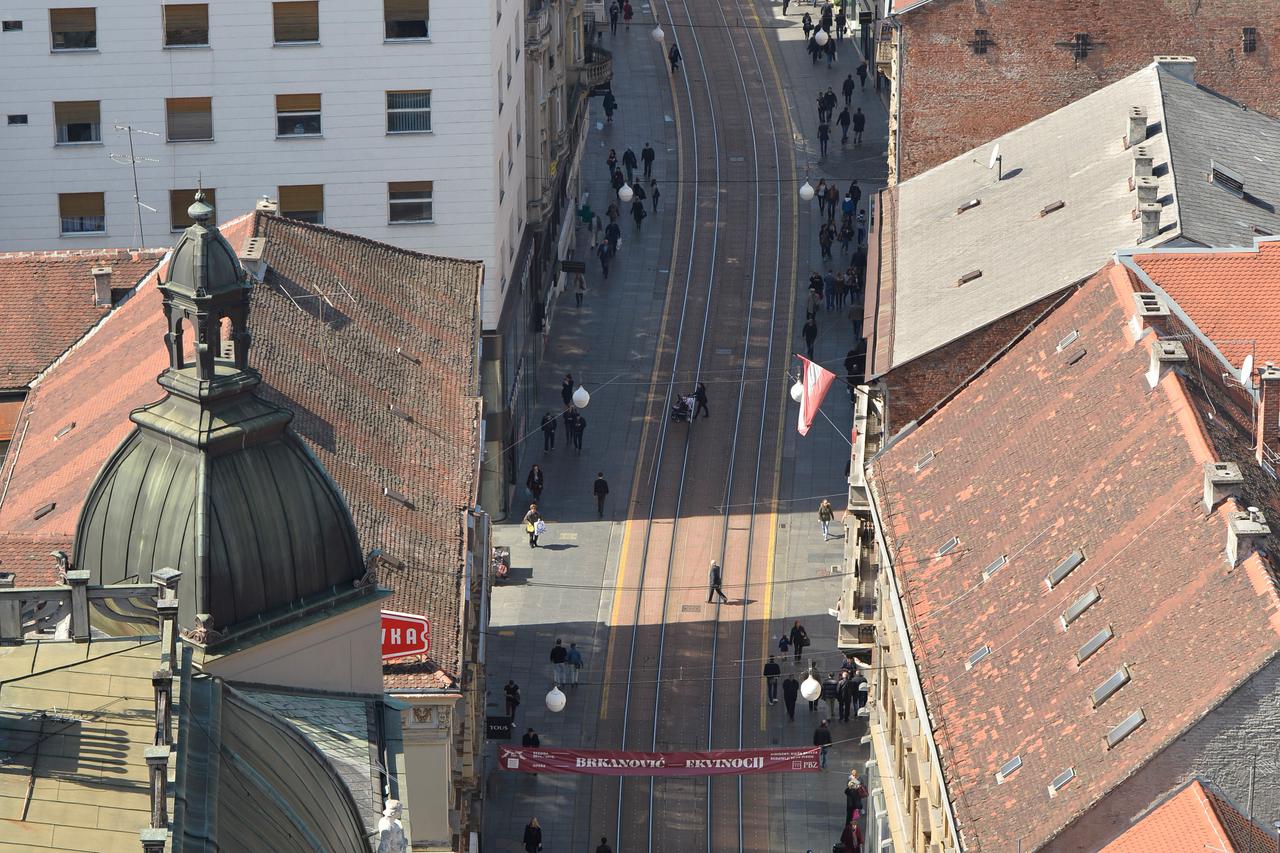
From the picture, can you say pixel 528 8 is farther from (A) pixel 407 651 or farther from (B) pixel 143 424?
(B) pixel 143 424

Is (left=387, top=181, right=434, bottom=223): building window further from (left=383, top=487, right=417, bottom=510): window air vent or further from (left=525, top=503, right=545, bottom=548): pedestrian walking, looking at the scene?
(left=383, top=487, right=417, bottom=510): window air vent

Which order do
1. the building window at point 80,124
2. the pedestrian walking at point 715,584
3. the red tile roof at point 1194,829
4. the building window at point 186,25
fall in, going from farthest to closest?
1. the pedestrian walking at point 715,584
2. the building window at point 80,124
3. the building window at point 186,25
4. the red tile roof at point 1194,829

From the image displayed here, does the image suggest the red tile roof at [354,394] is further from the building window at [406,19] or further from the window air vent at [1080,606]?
the window air vent at [1080,606]

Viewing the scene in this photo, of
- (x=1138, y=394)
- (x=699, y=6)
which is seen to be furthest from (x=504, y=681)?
(x=699, y=6)

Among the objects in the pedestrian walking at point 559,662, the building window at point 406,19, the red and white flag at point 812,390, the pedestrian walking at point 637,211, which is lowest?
the pedestrian walking at point 559,662

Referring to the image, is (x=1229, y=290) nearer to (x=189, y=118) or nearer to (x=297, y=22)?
(x=297, y=22)

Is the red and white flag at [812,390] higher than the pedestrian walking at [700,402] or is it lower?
lower

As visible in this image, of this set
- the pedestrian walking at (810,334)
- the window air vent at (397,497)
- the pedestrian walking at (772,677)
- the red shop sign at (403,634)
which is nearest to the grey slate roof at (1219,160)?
the pedestrian walking at (772,677)
